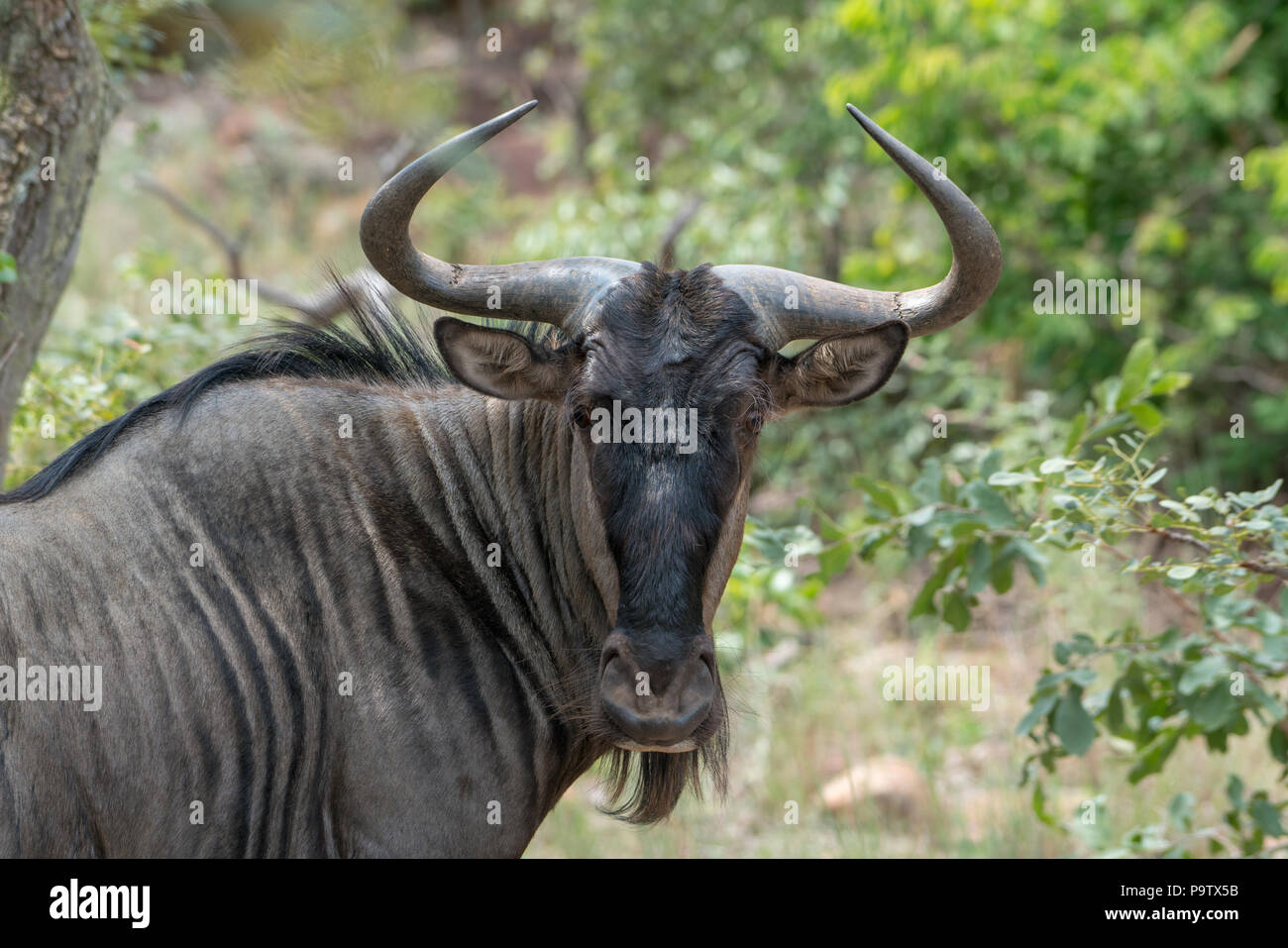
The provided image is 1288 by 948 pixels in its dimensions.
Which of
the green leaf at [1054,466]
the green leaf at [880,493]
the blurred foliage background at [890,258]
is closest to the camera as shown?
the green leaf at [1054,466]

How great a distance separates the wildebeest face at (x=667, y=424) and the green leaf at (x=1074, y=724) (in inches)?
59.7

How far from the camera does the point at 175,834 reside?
349cm

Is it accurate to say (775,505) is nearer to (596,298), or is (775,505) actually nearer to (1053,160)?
(1053,160)

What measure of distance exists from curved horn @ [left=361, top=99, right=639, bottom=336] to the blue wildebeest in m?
0.01

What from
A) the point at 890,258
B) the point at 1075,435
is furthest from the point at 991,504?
the point at 890,258

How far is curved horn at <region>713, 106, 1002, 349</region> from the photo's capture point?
3.97 m

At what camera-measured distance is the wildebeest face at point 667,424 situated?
3471 mm

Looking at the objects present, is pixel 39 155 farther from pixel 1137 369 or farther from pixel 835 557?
pixel 1137 369

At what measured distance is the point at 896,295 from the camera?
4324 millimetres

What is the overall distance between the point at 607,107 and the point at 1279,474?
941 cm

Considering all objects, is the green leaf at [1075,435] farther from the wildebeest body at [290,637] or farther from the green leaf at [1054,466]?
the wildebeest body at [290,637]

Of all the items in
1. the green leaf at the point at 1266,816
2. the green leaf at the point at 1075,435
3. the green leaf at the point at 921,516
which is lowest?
the green leaf at the point at 1266,816

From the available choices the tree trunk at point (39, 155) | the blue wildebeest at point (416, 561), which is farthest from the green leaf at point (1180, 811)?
the tree trunk at point (39, 155)

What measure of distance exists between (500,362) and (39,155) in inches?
86.3
